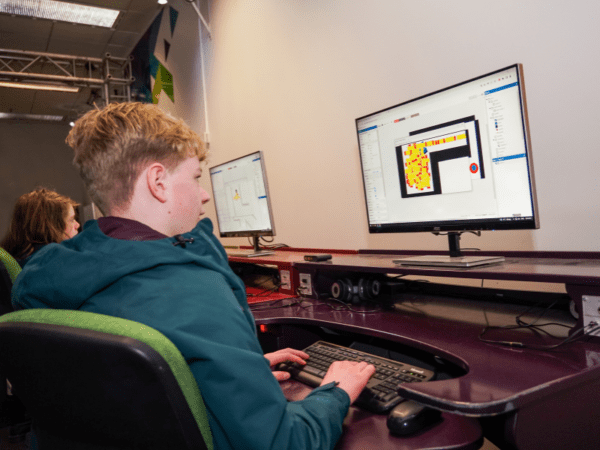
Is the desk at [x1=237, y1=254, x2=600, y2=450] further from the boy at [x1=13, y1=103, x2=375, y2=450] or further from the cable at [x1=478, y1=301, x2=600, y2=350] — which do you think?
the boy at [x1=13, y1=103, x2=375, y2=450]

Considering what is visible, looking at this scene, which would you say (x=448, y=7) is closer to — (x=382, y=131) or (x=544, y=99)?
(x=544, y=99)

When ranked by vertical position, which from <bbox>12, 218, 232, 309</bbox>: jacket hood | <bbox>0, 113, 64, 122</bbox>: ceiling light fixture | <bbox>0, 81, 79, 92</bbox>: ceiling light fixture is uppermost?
<bbox>0, 113, 64, 122</bbox>: ceiling light fixture

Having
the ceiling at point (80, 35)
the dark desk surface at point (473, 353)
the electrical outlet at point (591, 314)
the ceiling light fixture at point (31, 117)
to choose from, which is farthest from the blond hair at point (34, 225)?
the ceiling light fixture at point (31, 117)

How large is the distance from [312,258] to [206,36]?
2665 millimetres

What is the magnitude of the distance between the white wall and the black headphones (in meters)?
0.44

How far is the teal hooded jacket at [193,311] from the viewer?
1.80 feet

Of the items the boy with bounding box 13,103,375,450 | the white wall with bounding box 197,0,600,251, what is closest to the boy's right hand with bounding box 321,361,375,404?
the boy with bounding box 13,103,375,450

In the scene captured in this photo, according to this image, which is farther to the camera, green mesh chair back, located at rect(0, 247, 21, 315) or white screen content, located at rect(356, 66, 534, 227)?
green mesh chair back, located at rect(0, 247, 21, 315)

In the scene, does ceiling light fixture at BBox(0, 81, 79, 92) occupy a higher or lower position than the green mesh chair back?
higher

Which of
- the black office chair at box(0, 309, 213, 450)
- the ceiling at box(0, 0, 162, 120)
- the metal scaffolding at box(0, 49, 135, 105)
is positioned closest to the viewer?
the black office chair at box(0, 309, 213, 450)

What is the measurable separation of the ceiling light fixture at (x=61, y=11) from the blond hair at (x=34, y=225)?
9.52 ft

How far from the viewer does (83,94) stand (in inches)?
266

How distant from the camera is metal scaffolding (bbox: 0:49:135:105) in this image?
5223mm

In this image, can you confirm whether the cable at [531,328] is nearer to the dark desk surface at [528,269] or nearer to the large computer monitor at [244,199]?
the dark desk surface at [528,269]
